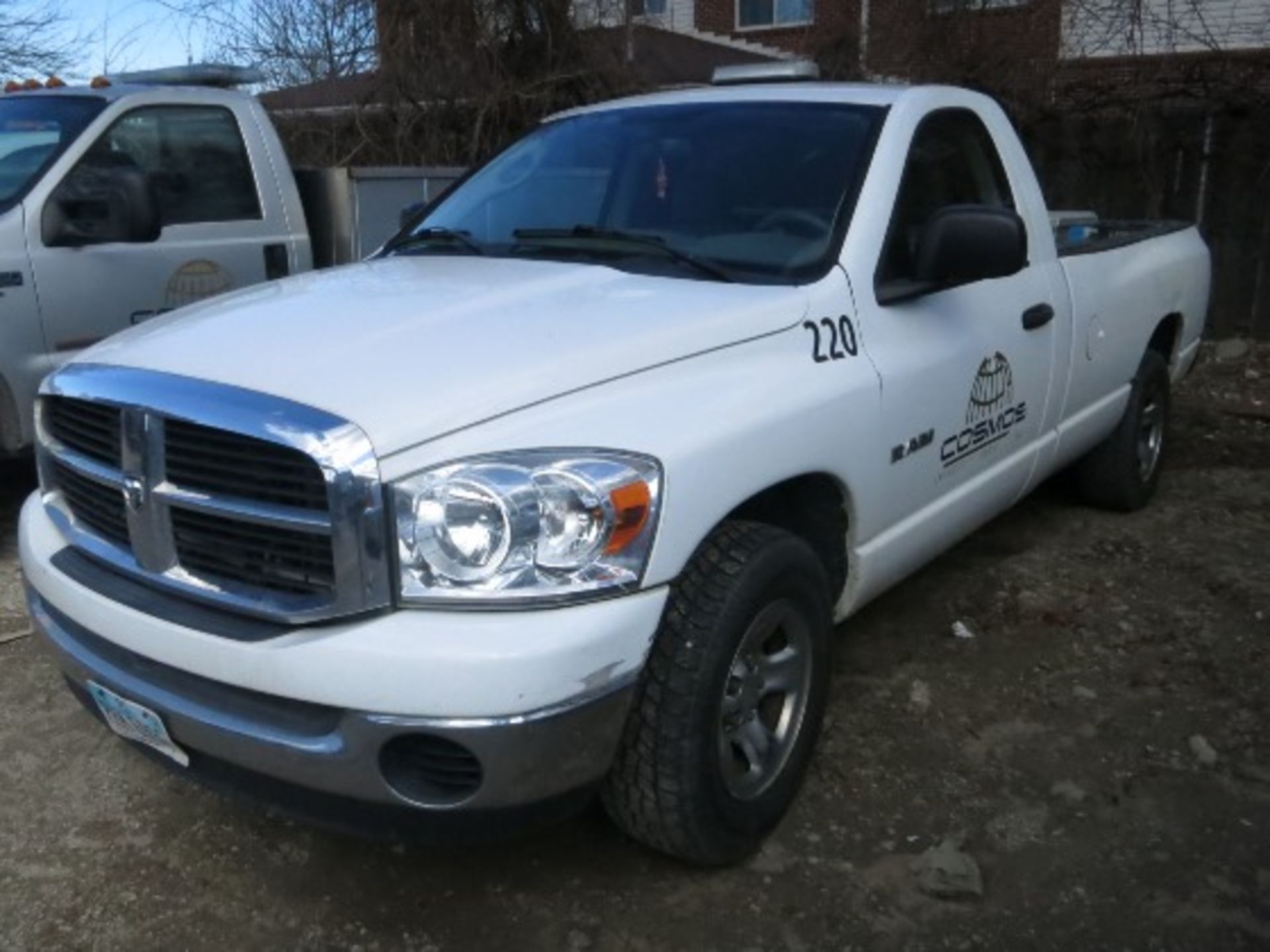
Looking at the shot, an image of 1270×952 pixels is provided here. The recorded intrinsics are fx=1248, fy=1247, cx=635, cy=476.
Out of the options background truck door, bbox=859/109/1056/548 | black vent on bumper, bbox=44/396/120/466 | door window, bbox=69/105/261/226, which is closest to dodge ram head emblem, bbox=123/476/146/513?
black vent on bumper, bbox=44/396/120/466

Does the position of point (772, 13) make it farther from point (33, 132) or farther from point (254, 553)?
point (254, 553)

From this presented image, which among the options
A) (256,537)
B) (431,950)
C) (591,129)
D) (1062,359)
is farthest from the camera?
(1062,359)

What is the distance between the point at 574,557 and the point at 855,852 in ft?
3.98

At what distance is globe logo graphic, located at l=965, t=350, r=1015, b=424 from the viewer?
384 cm

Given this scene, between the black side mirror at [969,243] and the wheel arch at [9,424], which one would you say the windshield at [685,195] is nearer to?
the black side mirror at [969,243]

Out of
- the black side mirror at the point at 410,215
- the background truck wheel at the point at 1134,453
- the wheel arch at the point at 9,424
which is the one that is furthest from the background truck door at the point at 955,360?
the wheel arch at the point at 9,424

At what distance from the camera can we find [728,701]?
2.87 metres

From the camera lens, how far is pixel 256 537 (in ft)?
8.19

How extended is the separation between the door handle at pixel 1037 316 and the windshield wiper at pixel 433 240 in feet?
6.00

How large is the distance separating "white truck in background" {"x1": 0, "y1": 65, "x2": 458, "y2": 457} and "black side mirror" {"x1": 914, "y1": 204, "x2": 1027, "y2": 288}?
343 centimetres

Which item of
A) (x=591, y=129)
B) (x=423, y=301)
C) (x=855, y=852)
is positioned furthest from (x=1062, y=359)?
(x=423, y=301)

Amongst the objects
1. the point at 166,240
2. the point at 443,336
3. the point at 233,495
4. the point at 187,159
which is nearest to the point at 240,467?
the point at 233,495

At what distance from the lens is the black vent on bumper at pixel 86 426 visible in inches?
109

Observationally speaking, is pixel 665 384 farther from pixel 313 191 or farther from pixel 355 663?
pixel 313 191
